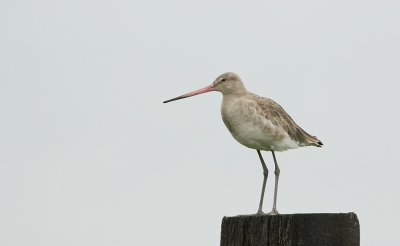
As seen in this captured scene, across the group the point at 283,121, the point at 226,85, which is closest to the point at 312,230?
the point at 283,121

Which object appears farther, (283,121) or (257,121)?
(283,121)

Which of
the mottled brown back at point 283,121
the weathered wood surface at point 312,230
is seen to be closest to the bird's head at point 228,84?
the mottled brown back at point 283,121

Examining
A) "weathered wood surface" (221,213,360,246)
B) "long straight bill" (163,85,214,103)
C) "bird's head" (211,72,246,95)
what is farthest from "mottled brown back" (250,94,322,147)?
"weathered wood surface" (221,213,360,246)

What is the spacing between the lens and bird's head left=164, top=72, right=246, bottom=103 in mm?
12445

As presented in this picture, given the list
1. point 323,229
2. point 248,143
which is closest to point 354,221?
point 323,229

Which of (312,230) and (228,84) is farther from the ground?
(228,84)

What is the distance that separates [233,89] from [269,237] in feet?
22.1

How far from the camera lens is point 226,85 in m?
12.5

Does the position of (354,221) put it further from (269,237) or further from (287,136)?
(287,136)

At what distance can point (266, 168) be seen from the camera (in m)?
12.6

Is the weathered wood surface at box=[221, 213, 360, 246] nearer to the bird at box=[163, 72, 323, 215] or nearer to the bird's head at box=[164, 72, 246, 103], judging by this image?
the bird at box=[163, 72, 323, 215]

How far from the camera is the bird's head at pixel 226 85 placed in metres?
12.4

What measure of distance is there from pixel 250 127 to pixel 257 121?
15 cm

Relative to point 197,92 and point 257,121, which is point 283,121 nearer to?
point 257,121
